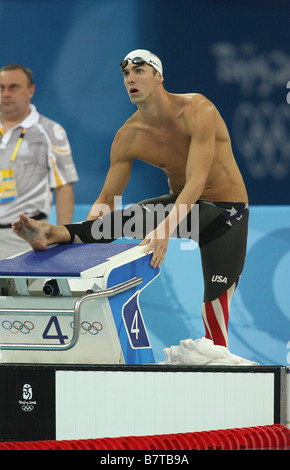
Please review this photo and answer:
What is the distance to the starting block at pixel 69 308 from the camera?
10.2ft

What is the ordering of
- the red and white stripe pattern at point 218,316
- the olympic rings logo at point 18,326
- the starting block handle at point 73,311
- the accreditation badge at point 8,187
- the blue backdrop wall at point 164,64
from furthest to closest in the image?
the blue backdrop wall at point 164,64 → the accreditation badge at point 8,187 → the red and white stripe pattern at point 218,316 → the olympic rings logo at point 18,326 → the starting block handle at point 73,311

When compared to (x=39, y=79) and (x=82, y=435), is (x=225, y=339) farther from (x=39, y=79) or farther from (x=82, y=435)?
(x=39, y=79)

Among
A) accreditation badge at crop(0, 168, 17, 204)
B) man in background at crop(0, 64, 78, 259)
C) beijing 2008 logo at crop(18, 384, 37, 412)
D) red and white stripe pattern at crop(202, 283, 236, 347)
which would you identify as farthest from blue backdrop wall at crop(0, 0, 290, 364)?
beijing 2008 logo at crop(18, 384, 37, 412)

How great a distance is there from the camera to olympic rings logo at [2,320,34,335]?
3.24 meters

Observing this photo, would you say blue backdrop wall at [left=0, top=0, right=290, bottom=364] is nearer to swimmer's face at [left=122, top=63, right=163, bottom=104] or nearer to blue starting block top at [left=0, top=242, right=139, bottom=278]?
swimmer's face at [left=122, top=63, right=163, bottom=104]

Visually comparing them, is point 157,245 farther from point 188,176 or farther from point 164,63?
point 164,63

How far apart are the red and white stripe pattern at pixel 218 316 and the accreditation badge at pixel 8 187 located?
166cm

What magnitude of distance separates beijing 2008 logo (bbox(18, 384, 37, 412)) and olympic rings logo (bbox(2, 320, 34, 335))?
230mm

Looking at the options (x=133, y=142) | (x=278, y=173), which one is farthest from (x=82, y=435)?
(x=278, y=173)

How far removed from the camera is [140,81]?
3582 millimetres

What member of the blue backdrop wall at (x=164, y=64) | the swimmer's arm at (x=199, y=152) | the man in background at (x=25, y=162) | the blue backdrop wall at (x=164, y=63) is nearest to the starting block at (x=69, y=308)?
the swimmer's arm at (x=199, y=152)

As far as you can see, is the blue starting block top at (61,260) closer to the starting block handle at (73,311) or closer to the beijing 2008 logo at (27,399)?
the starting block handle at (73,311)

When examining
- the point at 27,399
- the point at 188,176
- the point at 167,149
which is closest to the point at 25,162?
the point at 167,149

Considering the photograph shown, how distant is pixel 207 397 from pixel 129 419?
293mm
